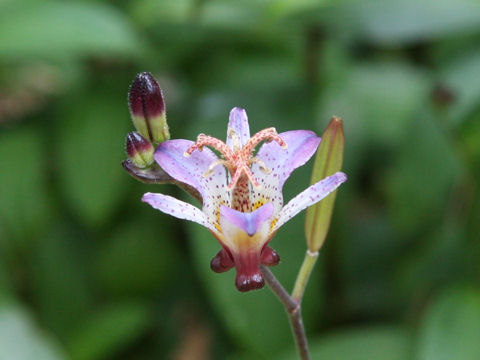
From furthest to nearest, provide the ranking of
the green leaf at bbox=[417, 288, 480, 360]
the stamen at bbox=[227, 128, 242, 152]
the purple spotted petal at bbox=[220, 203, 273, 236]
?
1. the green leaf at bbox=[417, 288, 480, 360]
2. the stamen at bbox=[227, 128, 242, 152]
3. the purple spotted petal at bbox=[220, 203, 273, 236]

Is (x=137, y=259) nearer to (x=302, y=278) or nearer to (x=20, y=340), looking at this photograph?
(x=20, y=340)

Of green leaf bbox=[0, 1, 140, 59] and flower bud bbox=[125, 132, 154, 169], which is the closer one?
flower bud bbox=[125, 132, 154, 169]

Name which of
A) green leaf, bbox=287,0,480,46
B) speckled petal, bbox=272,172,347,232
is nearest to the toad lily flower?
speckled petal, bbox=272,172,347,232

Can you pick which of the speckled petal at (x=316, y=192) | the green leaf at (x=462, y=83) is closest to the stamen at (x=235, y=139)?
the speckled petal at (x=316, y=192)

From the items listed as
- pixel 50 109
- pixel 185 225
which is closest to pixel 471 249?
pixel 185 225

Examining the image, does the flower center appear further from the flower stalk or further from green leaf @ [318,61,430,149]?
green leaf @ [318,61,430,149]

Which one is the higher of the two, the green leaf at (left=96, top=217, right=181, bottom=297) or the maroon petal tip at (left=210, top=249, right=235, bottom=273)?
the maroon petal tip at (left=210, top=249, right=235, bottom=273)

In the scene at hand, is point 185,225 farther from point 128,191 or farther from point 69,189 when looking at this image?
point 69,189
